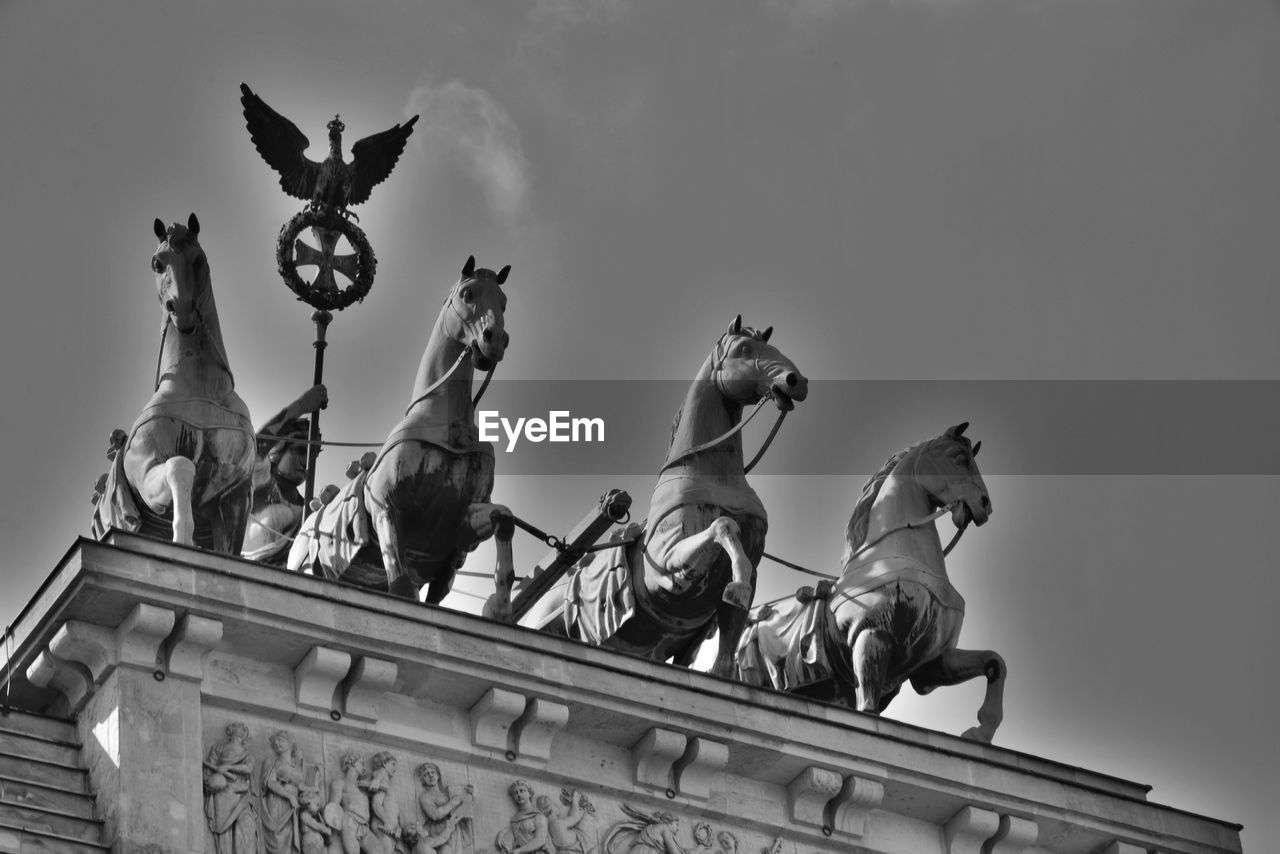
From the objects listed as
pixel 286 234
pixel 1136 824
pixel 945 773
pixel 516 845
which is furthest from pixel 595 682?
pixel 286 234

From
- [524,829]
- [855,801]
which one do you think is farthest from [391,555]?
[855,801]

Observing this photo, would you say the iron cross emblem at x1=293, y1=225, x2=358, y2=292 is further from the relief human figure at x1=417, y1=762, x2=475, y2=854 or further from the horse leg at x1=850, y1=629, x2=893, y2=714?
the relief human figure at x1=417, y1=762, x2=475, y2=854

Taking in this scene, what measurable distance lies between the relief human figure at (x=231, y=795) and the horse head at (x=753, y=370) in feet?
16.7

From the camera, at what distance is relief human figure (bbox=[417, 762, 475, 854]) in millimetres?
19781

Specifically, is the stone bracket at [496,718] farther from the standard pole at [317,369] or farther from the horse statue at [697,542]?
the standard pole at [317,369]

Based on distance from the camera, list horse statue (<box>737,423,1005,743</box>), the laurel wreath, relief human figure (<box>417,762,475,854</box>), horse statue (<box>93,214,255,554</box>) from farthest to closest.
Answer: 1. the laurel wreath
2. horse statue (<box>737,423,1005,743</box>)
3. horse statue (<box>93,214,255,554</box>)
4. relief human figure (<box>417,762,475,854</box>)

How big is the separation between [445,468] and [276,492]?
17.0ft

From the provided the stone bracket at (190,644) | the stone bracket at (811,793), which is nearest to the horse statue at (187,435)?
the stone bracket at (190,644)

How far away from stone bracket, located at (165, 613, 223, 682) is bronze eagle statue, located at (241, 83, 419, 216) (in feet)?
21.4

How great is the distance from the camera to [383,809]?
19.7m

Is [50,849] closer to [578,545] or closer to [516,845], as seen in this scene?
[516,845]

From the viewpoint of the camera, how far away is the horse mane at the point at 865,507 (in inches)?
947

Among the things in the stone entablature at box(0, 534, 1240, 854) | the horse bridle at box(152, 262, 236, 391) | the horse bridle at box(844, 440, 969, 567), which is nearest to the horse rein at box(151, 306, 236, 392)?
the horse bridle at box(152, 262, 236, 391)

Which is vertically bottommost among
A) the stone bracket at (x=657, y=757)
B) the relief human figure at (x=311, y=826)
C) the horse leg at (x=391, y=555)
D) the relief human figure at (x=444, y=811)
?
the relief human figure at (x=311, y=826)
